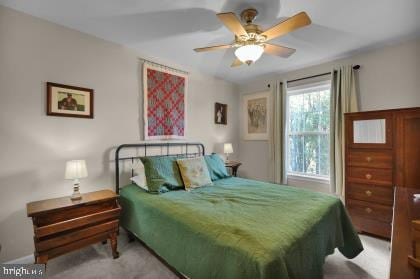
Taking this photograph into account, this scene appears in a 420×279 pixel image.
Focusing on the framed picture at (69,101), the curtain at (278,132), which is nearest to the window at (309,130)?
the curtain at (278,132)

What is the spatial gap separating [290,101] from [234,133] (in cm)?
136

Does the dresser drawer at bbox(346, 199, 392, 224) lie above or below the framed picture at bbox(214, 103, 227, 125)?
below

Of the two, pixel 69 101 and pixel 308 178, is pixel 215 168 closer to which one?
pixel 308 178

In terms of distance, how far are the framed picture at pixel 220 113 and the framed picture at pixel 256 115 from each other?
19.9 inches

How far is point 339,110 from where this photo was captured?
10.2 feet

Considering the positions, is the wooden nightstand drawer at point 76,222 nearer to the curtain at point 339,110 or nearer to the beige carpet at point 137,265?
the beige carpet at point 137,265

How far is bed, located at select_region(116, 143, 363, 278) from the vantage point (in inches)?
46.9

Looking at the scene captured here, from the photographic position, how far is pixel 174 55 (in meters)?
3.04

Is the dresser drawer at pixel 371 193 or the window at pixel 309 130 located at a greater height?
the window at pixel 309 130

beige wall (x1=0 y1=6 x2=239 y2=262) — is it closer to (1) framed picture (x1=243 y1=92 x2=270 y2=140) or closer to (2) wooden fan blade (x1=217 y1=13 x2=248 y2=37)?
(2) wooden fan blade (x1=217 y1=13 x2=248 y2=37)

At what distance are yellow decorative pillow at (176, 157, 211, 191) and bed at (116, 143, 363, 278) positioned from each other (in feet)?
0.52

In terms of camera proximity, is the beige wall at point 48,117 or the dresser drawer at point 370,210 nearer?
the beige wall at point 48,117

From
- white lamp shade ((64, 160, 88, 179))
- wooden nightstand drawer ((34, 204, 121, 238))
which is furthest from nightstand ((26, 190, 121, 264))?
white lamp shade ((64, 160, 88, 179))

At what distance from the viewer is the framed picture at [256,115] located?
4.09m
